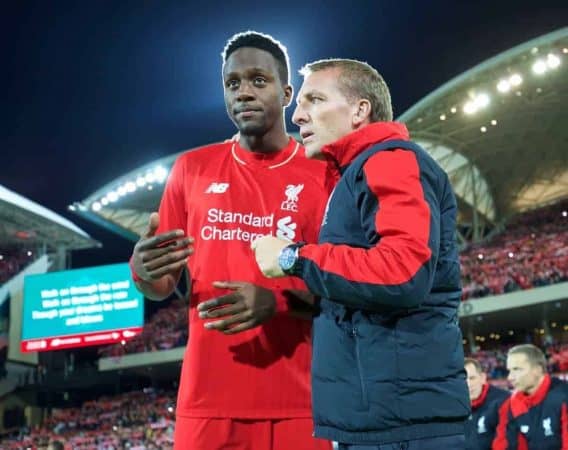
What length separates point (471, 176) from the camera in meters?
30.2

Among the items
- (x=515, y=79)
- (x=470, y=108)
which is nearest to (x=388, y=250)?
(x=515, y=79)

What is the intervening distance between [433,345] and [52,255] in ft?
103

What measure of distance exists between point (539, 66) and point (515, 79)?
104cm

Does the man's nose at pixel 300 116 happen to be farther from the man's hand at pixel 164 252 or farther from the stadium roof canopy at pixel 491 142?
the stadium roof canopy at pixel 491 142

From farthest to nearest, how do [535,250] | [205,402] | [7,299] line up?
1. [7,299]
2. [535,250]
3. [205,402]

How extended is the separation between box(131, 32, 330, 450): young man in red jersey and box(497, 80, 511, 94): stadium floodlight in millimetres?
21811

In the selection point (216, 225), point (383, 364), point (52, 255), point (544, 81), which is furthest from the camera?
point (52, 255)

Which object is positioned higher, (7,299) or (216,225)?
(7,299)

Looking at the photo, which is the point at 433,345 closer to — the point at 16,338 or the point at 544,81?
the point at 544,81

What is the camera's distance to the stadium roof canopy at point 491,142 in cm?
2277

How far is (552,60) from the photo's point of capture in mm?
21875

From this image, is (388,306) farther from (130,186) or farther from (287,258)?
(130,186)

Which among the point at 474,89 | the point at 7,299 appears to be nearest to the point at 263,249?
the point at 474,89

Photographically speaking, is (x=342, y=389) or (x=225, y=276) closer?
(x=342, y=389)
